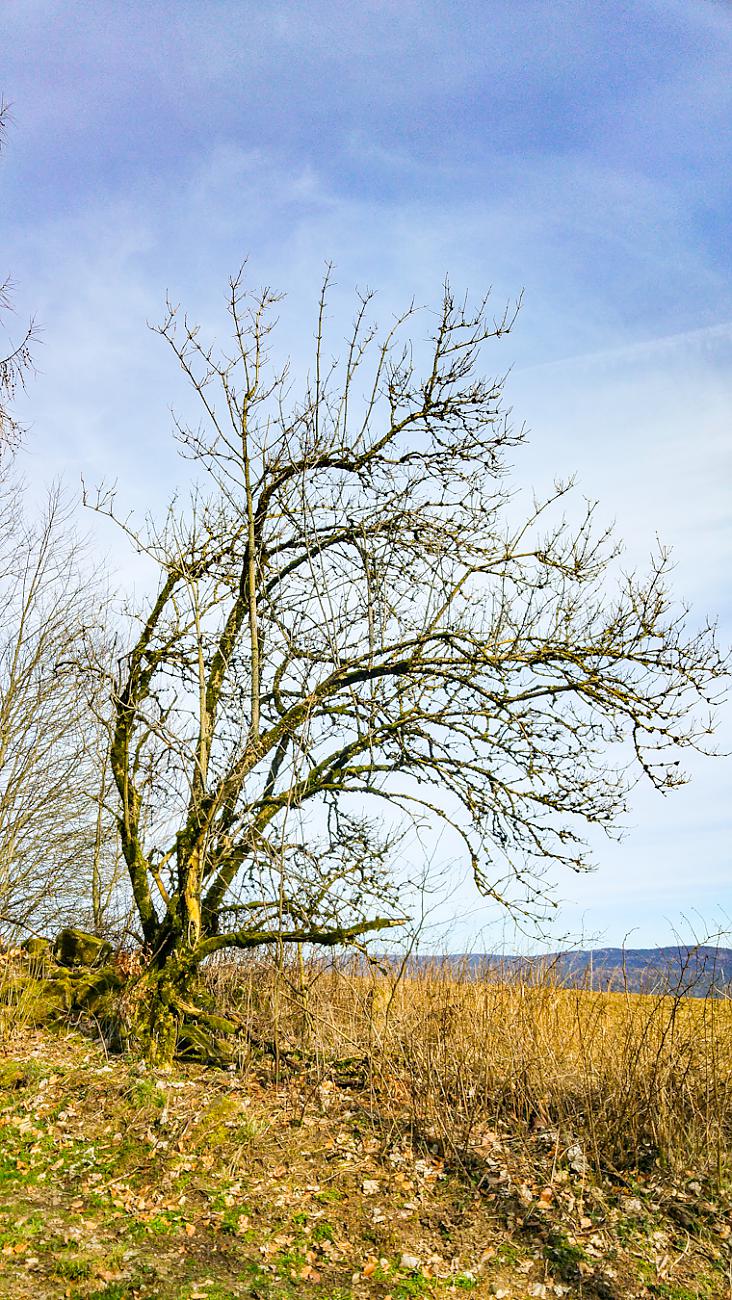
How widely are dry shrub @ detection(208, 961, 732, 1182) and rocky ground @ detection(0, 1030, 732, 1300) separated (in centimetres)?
18

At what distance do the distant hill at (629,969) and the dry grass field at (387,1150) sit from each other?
0.43ft

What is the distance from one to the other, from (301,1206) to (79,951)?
4749 millimetres

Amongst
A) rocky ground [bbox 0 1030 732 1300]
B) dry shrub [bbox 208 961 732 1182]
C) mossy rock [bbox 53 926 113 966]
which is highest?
mossy rock [bbox 53 926 113 966]

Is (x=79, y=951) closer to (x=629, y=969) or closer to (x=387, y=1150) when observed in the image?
(x=387, y=1150)

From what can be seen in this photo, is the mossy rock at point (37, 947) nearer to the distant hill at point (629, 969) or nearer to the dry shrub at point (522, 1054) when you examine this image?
the dry shrub at point (522, 1054)

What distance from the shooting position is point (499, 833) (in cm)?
875

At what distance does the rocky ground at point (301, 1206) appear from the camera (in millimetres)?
5469

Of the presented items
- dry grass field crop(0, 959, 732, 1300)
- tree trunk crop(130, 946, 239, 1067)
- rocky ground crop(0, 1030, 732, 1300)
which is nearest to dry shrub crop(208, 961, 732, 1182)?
dry grass field crop(0, 959, 732, 1300)

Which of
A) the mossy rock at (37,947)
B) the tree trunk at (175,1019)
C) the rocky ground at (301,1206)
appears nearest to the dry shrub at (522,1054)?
the rocky ground at (301,1206)

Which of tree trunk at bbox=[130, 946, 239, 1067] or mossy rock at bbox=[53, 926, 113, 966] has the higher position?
mossy rock at bbox=[53, 926, 113, 966]

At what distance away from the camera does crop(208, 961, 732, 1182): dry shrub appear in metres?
6.86

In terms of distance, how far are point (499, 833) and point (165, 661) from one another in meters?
3.78

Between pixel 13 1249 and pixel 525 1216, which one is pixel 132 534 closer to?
pixel 13 1249

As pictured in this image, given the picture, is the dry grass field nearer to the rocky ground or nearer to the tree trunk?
the rocky ground
